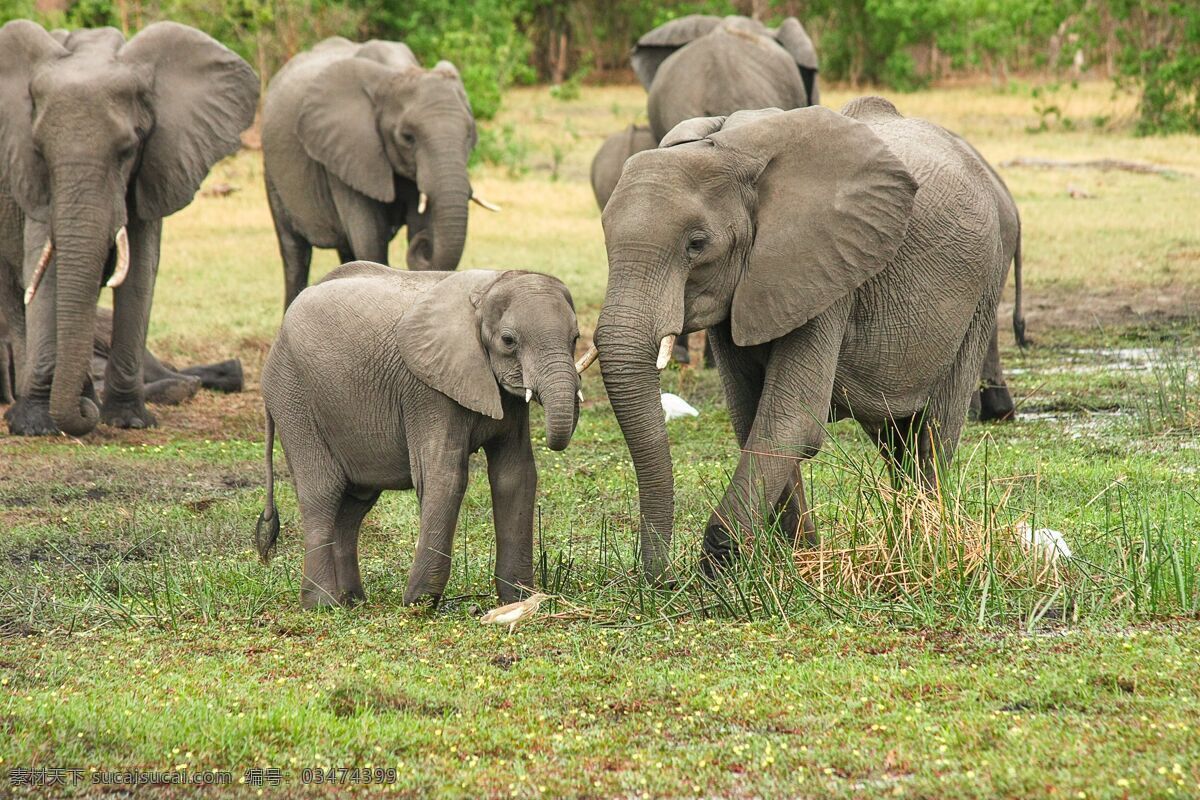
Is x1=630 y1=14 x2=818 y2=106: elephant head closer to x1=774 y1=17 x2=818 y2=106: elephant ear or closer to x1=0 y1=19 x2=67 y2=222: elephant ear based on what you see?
x1=774 y1=17 x2=818 y2=106: elephant ear

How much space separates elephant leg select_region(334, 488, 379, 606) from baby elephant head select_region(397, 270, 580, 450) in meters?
0.84

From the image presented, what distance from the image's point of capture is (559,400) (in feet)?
18.7

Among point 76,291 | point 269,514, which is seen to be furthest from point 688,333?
point 76,291

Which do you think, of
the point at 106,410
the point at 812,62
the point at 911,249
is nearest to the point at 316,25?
the point at 812,62

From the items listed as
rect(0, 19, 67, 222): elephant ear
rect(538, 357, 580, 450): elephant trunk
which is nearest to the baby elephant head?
rect(538, 357, 580, 450): elephant trunk

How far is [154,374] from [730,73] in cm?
497

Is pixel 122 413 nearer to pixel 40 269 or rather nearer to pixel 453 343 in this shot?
pixel 40 269

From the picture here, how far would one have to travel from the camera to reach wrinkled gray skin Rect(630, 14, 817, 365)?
13.3 metres

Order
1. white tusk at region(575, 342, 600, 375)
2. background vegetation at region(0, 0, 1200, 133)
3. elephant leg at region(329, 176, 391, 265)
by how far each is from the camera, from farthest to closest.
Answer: background vegetation at region(0, 0, 1200, 133), elephant leg at region(329, 176, 391, 265), white tusk at region(575, 342, 600, 375)

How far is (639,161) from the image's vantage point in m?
6.00

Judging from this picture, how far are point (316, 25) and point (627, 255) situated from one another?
22676mm

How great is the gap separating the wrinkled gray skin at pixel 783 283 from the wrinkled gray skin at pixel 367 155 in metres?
4.96

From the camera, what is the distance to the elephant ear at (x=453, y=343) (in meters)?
5.98

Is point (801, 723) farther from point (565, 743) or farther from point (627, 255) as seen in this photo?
point (627, 255)
